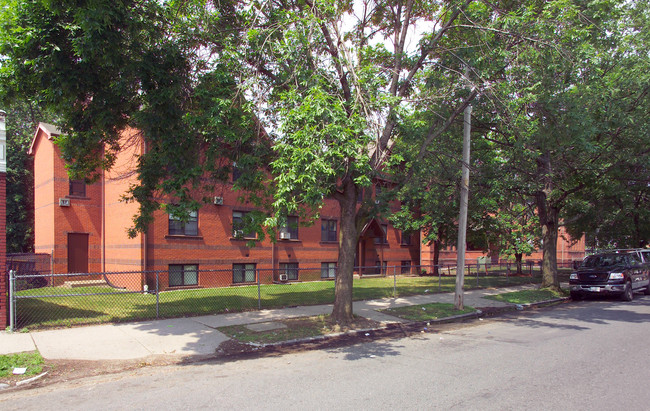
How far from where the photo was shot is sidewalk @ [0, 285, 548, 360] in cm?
778

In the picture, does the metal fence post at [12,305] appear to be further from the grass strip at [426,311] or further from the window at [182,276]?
the window at [182,276]

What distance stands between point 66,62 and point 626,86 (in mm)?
16166

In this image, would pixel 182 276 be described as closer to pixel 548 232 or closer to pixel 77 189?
pixel 77 189

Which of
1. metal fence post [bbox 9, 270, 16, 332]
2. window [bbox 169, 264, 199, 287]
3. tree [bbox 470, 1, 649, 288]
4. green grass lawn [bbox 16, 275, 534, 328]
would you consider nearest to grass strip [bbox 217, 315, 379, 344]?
green grass lawn [bbox 16, 275, 534, 328]

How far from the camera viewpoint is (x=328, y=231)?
26.9m

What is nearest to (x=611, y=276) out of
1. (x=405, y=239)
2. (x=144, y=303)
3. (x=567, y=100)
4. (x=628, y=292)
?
(x=628, y=292)

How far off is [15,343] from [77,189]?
47.1 ft

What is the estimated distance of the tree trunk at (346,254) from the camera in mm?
10383

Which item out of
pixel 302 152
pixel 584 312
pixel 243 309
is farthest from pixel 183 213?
pixel 584 312

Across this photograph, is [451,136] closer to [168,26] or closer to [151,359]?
[168,26]

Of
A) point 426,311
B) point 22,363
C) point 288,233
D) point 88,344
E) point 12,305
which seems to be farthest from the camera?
point 288,233

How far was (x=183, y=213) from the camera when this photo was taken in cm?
798

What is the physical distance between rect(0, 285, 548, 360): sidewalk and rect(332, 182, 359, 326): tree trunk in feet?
4.58

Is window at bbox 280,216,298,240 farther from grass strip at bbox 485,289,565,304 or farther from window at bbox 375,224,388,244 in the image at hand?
grass strip at bbox 485,289,565,304
